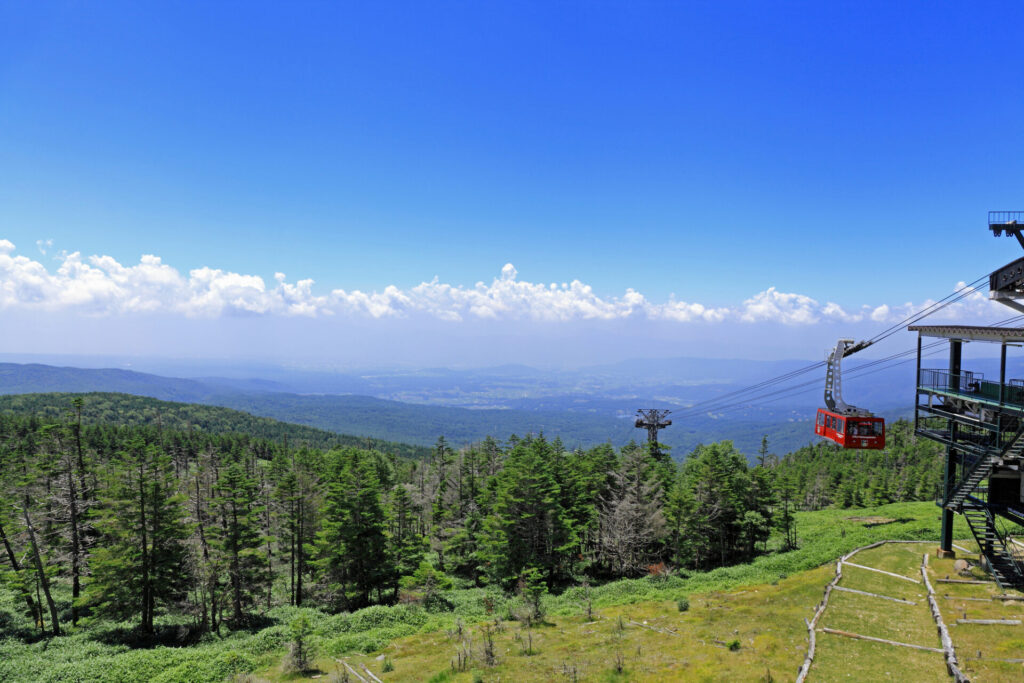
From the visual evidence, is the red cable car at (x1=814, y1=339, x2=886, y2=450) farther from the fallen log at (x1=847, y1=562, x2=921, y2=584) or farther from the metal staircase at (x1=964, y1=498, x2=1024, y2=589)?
the fallen log at (x1=847, y1=562, x2=921, y2=584)

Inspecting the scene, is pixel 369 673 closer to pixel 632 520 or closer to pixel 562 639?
pixel 562 639

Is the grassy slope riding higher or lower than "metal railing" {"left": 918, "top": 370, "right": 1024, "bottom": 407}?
lower

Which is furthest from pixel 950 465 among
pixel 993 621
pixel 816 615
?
pixel 816 615

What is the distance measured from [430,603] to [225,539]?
1460 centimetres

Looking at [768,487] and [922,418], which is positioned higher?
[922,418]

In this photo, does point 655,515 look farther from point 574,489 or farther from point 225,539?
point 225,539

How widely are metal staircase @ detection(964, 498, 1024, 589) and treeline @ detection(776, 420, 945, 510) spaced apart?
3643cm

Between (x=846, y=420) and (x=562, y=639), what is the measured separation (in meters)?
18.7

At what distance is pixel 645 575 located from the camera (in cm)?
4231

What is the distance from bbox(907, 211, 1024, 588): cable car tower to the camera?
21.0 metres

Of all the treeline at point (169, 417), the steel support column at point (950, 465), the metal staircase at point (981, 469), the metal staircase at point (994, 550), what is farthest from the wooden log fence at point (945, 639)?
the treeline at point (169, 417)

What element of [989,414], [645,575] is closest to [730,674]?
[989,414]

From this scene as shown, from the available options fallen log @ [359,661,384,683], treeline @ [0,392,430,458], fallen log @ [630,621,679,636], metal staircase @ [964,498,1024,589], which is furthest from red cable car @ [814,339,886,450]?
treeline @ [0,392,430,458]

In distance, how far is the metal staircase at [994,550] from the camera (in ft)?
71.9
